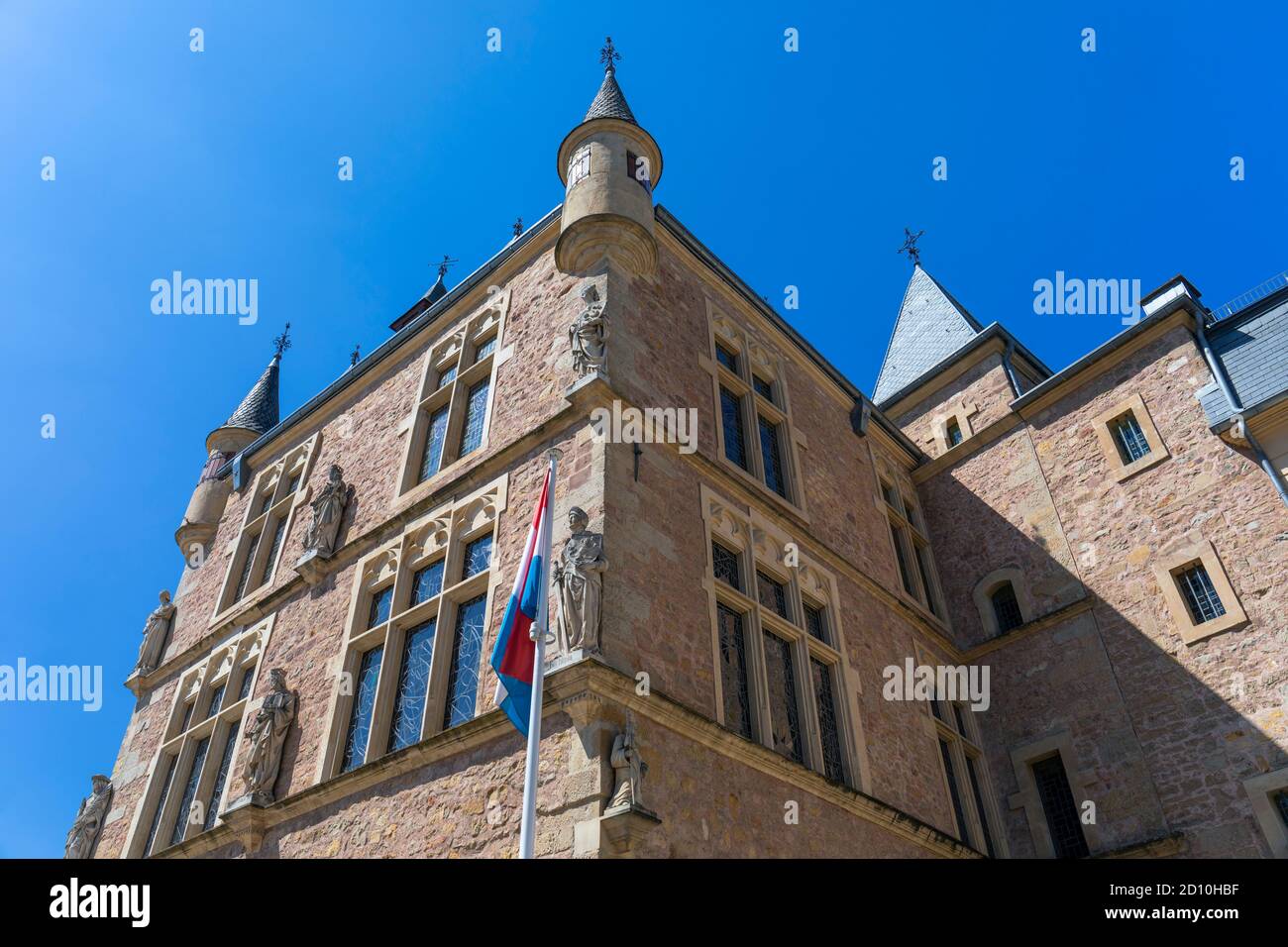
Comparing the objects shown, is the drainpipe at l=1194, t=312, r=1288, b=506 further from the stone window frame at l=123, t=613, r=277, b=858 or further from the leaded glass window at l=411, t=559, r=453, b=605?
the stone window frame at l=123, t=613, r=277, b=858

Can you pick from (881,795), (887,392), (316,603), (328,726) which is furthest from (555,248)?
(887,392)

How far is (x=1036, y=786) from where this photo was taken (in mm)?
13523

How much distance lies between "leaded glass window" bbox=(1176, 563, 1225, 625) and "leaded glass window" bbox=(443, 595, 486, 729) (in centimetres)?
1008

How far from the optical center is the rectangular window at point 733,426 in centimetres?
1293

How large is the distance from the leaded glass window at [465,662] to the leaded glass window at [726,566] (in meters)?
2.79

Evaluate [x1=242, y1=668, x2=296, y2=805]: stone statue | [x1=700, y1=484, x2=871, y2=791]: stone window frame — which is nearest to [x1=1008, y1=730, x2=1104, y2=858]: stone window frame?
[x1=700, y1=484, x2=871, y2=791]: stone window frame

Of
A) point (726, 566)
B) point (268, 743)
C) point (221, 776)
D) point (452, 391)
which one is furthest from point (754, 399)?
point (221, 776)

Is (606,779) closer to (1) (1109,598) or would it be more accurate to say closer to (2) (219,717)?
(2) (219,717)

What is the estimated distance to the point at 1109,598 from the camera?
14.1 m

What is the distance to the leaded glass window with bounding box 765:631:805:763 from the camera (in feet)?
34.2

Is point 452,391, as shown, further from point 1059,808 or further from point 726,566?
point 1059,808
